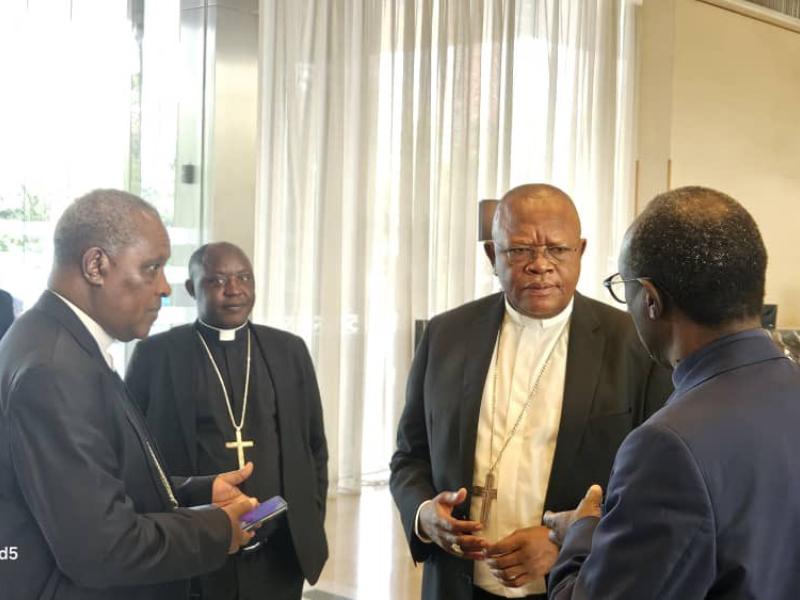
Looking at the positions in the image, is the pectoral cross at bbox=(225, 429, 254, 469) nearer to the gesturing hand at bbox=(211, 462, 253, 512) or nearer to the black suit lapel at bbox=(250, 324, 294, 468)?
the black suit lapel at bbox=(250, 324, 294, 468)

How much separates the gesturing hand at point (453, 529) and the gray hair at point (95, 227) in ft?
3.04

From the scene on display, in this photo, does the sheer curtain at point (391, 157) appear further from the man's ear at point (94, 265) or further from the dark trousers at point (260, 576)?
the man's ear at point (94, 265)

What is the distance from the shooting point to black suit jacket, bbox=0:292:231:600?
6.30 feet

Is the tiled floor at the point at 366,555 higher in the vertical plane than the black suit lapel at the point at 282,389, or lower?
lower

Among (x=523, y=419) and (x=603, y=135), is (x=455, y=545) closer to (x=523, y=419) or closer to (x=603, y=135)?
(x=523, y=419)

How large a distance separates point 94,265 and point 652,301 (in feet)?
3.98

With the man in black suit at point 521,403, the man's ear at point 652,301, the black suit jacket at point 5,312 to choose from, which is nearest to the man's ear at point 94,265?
the man in black suit at point 521,403

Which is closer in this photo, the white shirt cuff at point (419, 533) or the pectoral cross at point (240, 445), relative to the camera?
the white shirt cuff at point (419, 533)

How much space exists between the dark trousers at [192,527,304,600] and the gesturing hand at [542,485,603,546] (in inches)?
54.4

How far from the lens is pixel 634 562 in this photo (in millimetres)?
1442

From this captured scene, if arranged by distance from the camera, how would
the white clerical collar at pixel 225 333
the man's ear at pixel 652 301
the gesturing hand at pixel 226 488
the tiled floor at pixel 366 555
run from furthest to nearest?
the tiled floor at pixel 366 555, the white clerical collar at pixel 225 333, the gesturing hand at pixel 226 488, the man's ear at pixel 652 301

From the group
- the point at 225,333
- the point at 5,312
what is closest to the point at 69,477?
the point at 5,312

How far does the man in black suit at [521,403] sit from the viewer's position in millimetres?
2322

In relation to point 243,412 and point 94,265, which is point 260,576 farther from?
point 94,265
